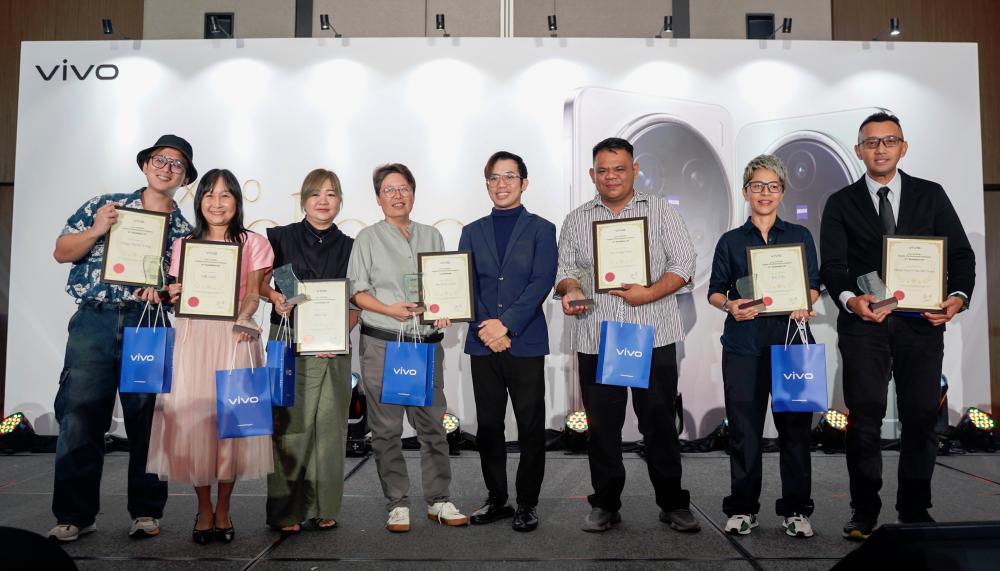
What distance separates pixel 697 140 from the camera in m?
4.72

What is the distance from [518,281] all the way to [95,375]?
5.51ft

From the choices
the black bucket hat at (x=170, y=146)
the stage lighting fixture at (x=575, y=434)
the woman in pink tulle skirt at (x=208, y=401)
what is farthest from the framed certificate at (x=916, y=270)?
the black bucket hat at (x=170, y=146)

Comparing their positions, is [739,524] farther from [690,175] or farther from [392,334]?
[690,175]

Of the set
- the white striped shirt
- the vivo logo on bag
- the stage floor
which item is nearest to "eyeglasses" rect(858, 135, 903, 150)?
the white striped shirt

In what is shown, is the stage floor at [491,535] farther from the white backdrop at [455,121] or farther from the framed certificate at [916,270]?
the white backdrop at [455,121]

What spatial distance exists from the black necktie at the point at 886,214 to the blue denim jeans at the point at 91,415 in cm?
294

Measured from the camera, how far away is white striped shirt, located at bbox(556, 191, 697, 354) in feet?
8.85

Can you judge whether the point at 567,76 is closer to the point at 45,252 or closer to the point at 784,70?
the point at 784,70

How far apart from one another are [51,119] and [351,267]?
131 inches

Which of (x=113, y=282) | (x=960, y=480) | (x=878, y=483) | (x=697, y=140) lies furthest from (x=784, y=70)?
(x=113, y=282)

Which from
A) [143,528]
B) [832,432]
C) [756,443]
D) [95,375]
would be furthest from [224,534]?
[832,432]

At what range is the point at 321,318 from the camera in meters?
2.64

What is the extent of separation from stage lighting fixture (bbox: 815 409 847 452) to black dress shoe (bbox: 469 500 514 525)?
2.62m

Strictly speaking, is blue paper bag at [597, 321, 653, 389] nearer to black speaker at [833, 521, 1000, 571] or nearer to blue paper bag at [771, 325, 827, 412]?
blue paper bag at [771, 325, 827, 412]
